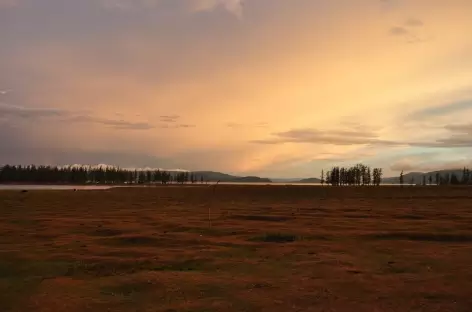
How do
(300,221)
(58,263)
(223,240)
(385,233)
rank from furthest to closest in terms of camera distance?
(300,221) < (385,233) < (223,240) < (58,263)

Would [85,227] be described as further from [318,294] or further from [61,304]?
[318,294]

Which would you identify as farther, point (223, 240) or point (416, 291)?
point (223, 240)

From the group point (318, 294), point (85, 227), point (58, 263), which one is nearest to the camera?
point (318, 294)

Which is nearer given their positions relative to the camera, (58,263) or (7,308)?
(7,308)

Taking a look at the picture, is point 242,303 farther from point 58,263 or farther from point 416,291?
point 58,263

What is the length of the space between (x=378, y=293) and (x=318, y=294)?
1747 millimetres

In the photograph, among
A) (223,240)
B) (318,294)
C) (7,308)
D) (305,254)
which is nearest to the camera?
(7,308)

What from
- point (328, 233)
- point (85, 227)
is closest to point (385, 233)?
point (328, 233)

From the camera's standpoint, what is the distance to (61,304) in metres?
11.9

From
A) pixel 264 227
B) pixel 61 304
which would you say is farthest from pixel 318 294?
pixel 264 227

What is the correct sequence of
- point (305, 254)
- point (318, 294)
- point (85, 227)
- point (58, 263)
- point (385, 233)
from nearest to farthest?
point (318, 294) → point (58, 263) → point (305, 254) → point (385, 233) → point (85, 227)

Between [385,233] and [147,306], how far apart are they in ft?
60.6

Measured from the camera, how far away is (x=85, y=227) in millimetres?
30062

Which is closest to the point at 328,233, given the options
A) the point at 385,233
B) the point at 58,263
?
the point at 385,233
